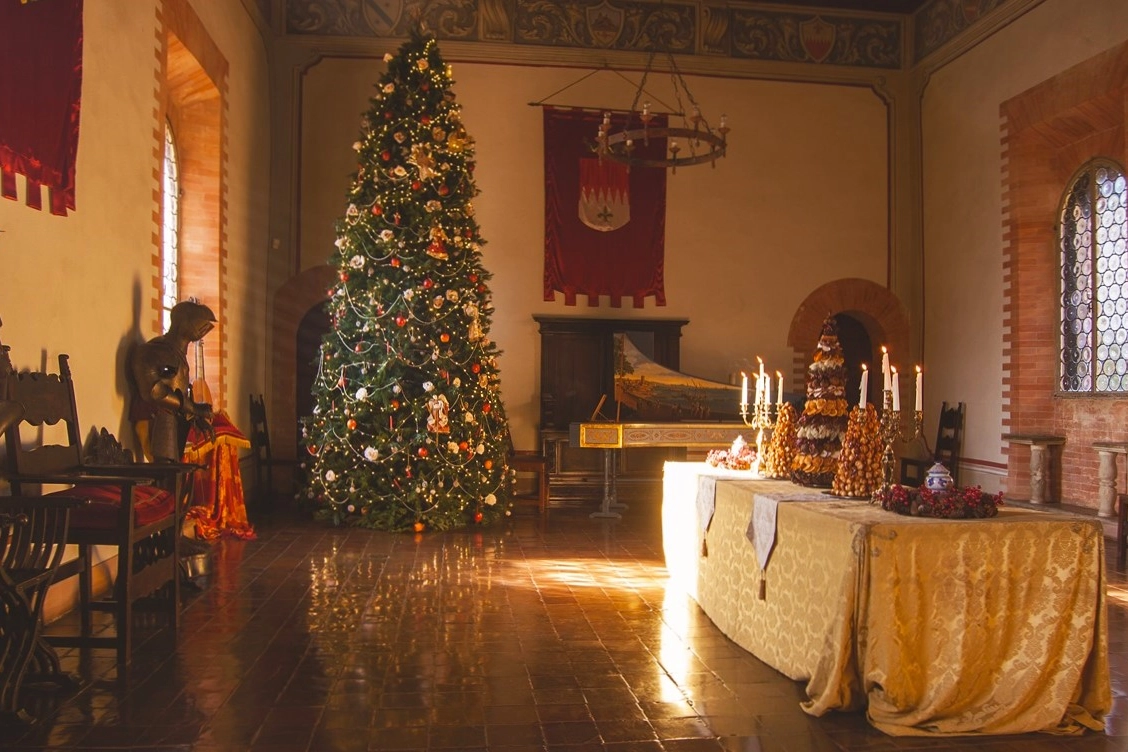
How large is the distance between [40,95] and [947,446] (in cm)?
973

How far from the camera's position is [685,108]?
36.9ft

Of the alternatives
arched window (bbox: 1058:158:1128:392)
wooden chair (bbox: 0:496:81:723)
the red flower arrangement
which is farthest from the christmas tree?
arched window (bbox: 1058:158:1128:392)

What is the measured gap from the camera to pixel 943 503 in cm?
372

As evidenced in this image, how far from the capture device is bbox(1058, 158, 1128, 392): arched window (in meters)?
8.84

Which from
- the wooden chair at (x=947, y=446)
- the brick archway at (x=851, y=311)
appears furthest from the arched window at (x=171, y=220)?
the wooden chair at (x=947, y=446)

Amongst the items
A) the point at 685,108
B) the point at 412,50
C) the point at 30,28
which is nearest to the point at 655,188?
the point at 685,108

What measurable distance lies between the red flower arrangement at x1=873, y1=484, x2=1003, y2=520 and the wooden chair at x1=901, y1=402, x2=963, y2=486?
22.8 ft

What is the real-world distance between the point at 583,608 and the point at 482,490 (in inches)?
126

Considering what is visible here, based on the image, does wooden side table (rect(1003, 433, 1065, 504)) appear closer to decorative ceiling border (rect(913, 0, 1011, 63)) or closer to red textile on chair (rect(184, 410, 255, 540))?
decorative ceiling border (rect(913, 0, 1011, 63))

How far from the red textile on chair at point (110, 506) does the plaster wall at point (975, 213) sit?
28.0ft

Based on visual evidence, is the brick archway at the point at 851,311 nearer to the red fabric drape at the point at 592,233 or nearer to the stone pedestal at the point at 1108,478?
the red fabric drape at the point at 592,233

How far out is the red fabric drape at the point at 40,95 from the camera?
4.43 meters

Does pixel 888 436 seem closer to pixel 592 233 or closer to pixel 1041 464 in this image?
pixel 1041 464

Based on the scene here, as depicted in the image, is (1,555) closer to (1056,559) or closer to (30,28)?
(30,28)
